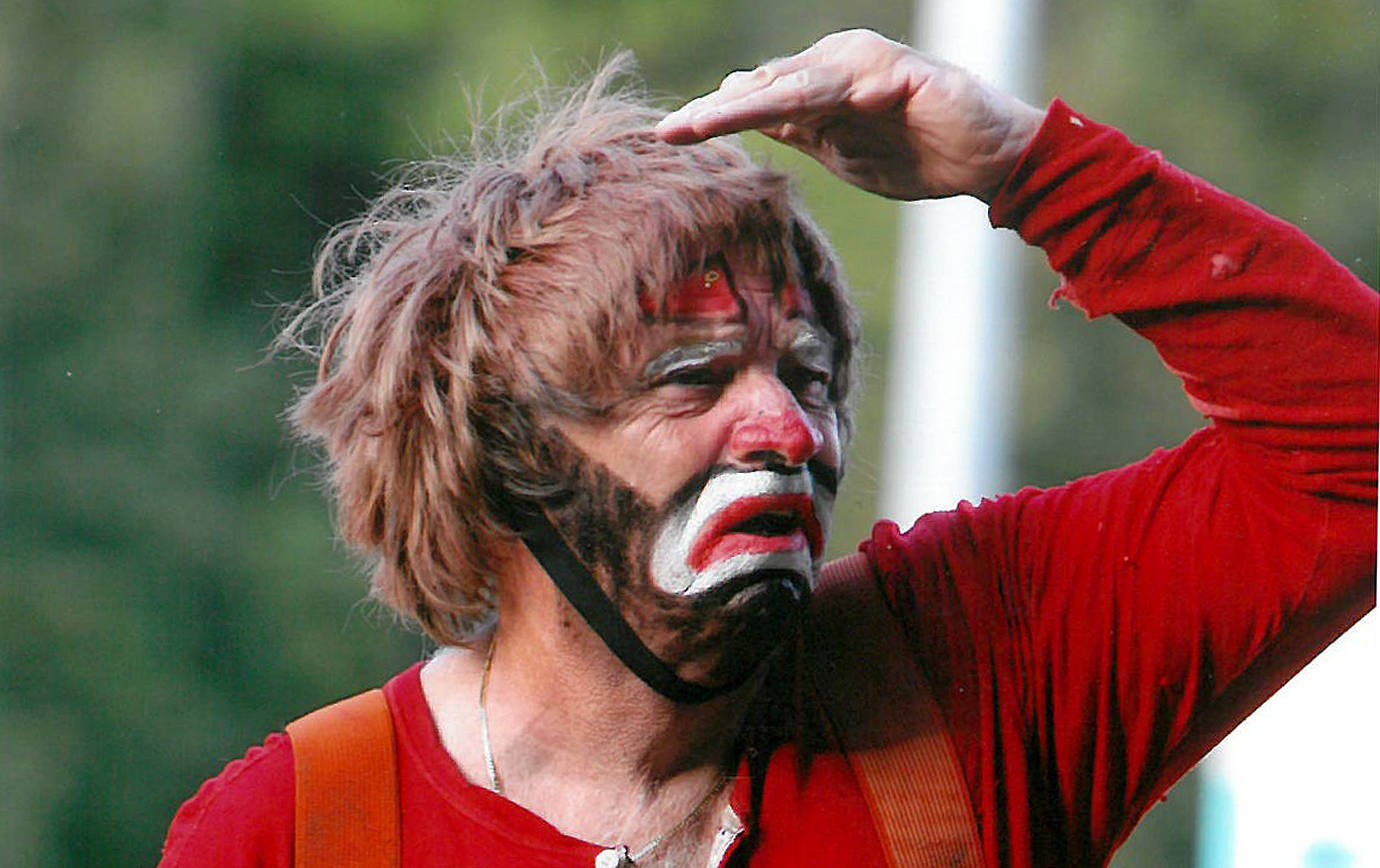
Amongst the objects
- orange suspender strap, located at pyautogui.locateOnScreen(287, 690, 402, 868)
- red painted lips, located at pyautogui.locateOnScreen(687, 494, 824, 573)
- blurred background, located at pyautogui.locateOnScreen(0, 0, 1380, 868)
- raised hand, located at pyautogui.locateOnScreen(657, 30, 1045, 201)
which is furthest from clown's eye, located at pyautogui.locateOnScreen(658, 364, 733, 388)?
orange suspender strap, located at pyautogui.locateOnScreen(287, 690, 402, 868)

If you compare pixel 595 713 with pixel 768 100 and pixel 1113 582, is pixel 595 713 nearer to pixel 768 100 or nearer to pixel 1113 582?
pixel 1113 582

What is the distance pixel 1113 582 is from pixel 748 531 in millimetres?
397

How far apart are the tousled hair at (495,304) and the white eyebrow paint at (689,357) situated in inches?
1.1

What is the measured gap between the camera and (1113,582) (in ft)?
6.08

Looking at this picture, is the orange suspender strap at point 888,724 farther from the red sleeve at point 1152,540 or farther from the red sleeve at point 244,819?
the red sleeve at point 244,819

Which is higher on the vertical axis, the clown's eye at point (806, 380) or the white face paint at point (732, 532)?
the clown's eye at point (806, 380)

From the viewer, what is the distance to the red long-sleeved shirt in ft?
5.71

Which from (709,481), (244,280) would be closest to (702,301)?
(709,481)

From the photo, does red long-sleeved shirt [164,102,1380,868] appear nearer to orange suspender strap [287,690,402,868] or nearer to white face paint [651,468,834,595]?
orange suspender strap [287,690,402,868]

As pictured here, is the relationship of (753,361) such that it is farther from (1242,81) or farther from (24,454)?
(24,454)

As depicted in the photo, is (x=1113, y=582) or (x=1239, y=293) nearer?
(x=1239, y=293)

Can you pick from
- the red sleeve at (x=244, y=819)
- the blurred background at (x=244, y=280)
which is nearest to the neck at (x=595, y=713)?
the red sleeve at (x=244, y=819)

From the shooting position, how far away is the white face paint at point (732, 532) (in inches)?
70.4

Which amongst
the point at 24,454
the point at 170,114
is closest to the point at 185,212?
the point at 170,114
